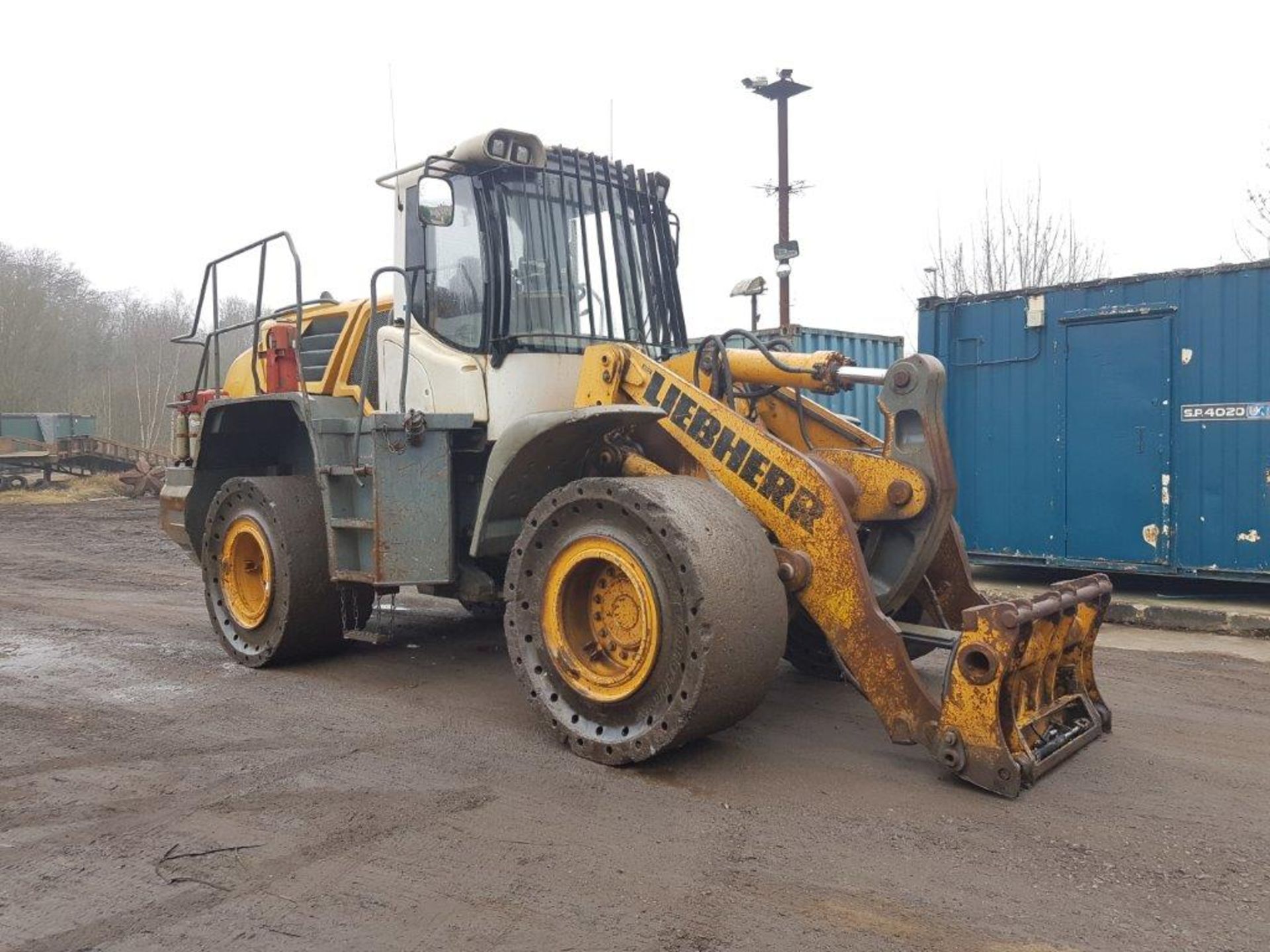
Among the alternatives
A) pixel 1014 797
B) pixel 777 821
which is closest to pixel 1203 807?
pixel 1014 797

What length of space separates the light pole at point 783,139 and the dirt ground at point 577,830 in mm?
11864

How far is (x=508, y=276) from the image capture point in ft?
19.0

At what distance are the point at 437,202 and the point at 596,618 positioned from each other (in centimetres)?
254

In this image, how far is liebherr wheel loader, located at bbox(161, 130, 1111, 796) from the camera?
4305 millimetres

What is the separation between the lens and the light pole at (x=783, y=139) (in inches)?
689

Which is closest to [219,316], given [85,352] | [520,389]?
[520,389]

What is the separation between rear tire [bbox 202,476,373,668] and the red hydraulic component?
0.63 metres

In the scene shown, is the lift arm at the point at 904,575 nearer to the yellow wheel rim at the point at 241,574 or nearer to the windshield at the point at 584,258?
the windshield at the point at 584,258

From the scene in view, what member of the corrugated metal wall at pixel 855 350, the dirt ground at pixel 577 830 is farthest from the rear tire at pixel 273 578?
the corrugated metal wall at pixel 855 350

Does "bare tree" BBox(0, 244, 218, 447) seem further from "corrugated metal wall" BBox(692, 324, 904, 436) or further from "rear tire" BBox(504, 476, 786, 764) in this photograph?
"rear tire" BBox(504, 476, 786, 764)

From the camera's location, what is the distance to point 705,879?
135 inches

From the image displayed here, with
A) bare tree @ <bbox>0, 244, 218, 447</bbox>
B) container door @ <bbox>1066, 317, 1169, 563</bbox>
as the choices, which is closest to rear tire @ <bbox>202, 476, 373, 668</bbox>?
container door @ <bbox>1066, 317, 1169, 563</bbox>

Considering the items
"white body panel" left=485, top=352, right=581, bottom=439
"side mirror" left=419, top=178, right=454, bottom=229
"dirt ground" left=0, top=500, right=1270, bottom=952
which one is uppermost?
"side mirror" left=419, top=178, right=454, bottom=229

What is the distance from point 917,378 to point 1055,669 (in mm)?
1414
